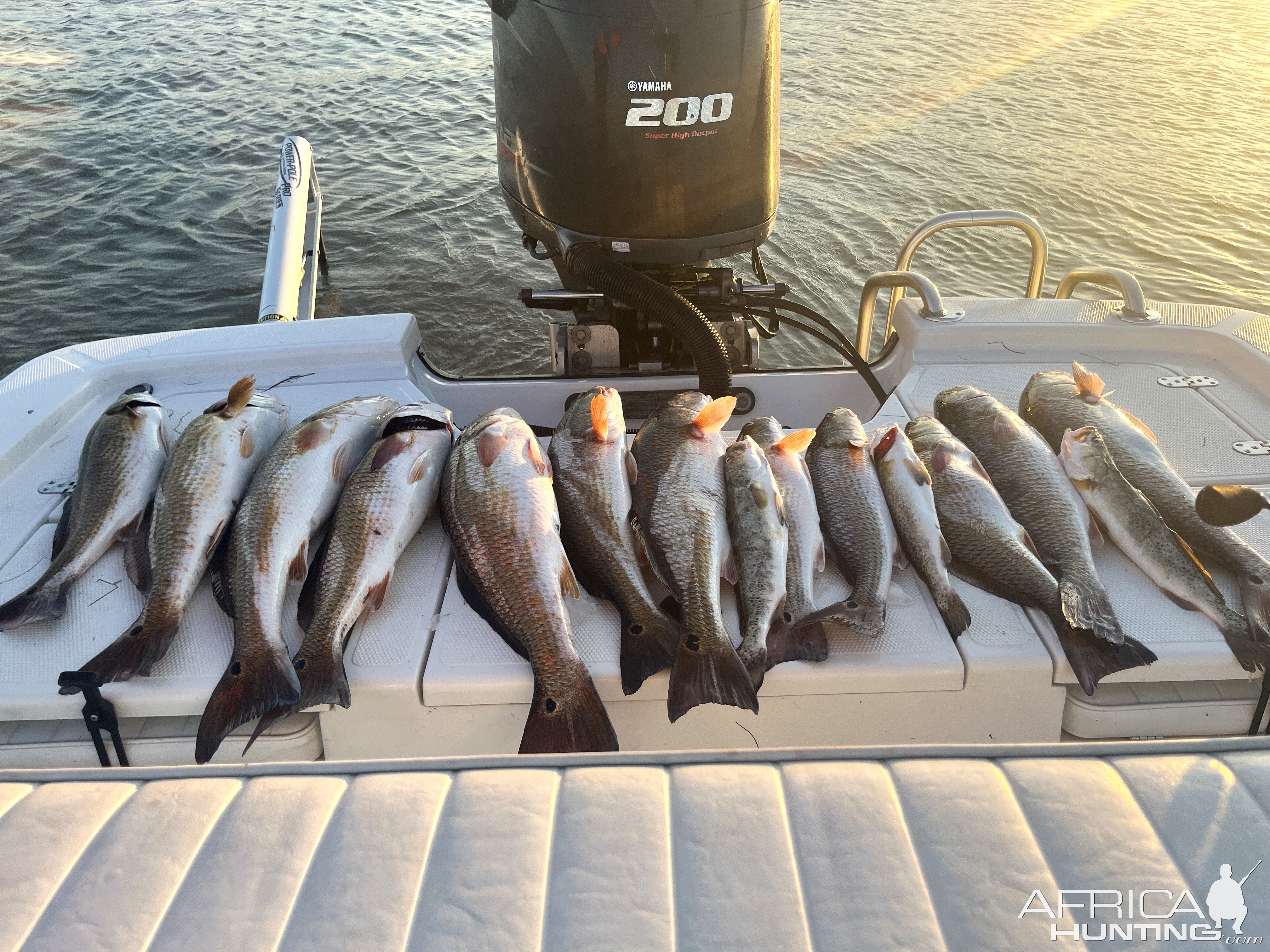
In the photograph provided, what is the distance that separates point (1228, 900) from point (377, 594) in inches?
70.0

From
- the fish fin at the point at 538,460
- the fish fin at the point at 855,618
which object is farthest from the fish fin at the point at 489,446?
the fish fin at the point at 855,618

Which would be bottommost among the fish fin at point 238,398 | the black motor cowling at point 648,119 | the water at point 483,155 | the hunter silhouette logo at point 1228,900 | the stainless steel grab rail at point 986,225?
the water at point 483,155

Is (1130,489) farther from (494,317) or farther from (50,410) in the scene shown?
(494,317)

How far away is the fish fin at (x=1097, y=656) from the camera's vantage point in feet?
6.23

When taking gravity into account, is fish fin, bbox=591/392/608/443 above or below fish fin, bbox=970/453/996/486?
above

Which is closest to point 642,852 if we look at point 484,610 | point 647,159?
point 484,610

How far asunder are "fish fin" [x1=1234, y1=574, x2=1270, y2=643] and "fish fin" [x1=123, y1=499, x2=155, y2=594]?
0.30 metres

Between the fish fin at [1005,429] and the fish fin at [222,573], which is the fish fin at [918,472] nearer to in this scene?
the fish fin at [1005,429]

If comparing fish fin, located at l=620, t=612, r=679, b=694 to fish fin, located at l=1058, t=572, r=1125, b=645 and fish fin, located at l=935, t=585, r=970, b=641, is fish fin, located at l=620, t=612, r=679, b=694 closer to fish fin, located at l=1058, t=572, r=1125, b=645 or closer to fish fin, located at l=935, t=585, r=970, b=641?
fish fin, located at l=935, t=585, r=970, b=641

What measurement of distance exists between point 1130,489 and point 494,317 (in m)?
6.05

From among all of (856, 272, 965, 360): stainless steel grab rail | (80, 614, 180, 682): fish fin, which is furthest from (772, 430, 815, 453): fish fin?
(80, 614, 180, 682): fish fin

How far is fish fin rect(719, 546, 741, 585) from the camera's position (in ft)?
7.20

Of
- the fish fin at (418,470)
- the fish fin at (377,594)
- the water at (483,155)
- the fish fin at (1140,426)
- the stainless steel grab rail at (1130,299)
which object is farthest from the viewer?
the water at (483,155)

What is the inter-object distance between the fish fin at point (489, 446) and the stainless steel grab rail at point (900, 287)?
173cm
